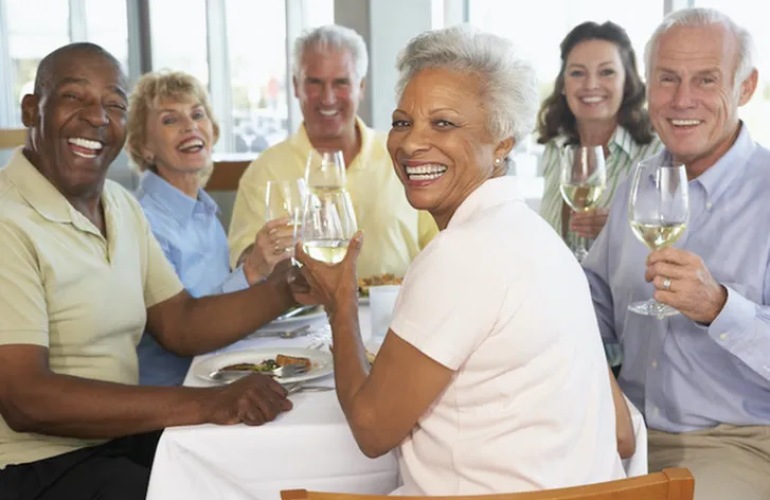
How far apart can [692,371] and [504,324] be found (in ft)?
2.68

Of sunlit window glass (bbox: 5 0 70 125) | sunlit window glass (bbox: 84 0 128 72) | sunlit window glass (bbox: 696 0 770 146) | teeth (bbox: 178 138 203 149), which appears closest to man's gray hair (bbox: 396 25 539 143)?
teeth (bbox: 178 138 203 149)

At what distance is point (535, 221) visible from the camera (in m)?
1.34

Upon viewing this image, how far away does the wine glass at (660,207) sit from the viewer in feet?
5.66

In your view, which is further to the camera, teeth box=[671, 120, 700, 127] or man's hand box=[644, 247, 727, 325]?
teeth box=[671, 120, 700, 127]

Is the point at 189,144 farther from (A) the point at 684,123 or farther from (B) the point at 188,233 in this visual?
(A) the point at 684,123

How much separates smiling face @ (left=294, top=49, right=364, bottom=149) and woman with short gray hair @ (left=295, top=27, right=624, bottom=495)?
5.56 ft

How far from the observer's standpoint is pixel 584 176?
2.46 metres

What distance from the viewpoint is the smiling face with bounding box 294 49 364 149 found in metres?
3.10

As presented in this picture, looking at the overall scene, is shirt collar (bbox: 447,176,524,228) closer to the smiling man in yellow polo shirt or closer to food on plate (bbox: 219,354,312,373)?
food on plate (bbox: 219,354,312,373)

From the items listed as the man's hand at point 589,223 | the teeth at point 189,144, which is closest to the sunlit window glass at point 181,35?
the teeth at point 189,144

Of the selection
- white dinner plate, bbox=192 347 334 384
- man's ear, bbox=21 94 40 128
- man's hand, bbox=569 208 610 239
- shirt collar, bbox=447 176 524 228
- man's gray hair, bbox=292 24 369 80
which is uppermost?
man's gray hair, bbox=292 24 369 80

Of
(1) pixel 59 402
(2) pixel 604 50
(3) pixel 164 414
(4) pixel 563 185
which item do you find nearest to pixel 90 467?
(1) pixel 59 402

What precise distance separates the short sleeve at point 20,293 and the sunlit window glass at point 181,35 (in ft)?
13.6

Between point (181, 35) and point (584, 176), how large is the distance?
14.1 feet
